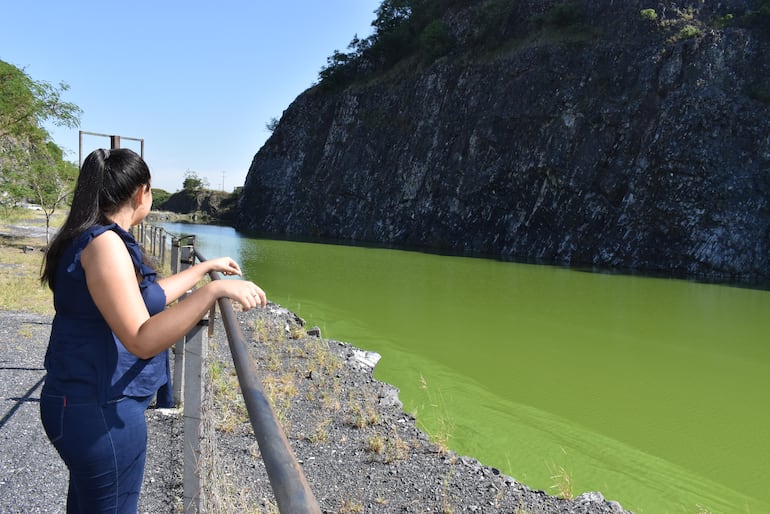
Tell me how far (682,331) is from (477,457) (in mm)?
9869

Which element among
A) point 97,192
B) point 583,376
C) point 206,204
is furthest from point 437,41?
point 206,204

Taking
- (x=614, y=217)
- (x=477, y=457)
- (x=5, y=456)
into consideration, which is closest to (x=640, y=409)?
(x=477, y=457)

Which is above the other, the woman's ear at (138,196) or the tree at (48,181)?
the tree at (48,181)

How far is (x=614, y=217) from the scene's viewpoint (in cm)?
3209

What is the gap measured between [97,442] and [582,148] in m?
35.9

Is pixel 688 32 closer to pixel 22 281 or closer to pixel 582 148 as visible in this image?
pixel 582 148

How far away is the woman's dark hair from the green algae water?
5.00m

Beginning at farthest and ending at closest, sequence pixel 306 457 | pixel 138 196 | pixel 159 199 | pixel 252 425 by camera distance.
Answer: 1. pixel 159 199
2. pixel 306 457
3. pixel 138 196
4. pixel 252 425

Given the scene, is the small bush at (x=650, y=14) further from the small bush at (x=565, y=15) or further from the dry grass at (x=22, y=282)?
the dry grass at (x=22, y=282)

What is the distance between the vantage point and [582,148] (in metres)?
34.3

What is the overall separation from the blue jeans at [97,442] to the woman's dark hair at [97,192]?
430 millimetres

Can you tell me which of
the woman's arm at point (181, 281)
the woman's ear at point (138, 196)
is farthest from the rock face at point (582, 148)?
the woman's ear at point (138, 196)

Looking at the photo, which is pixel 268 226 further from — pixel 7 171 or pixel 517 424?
pixel 517 424

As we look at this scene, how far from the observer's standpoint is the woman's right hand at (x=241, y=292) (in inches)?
69.6
